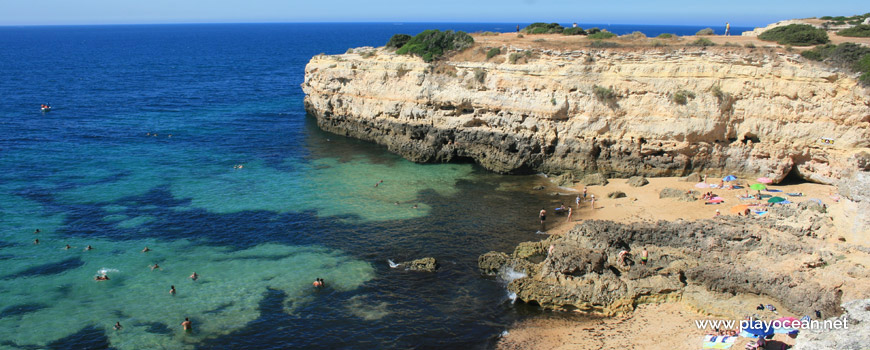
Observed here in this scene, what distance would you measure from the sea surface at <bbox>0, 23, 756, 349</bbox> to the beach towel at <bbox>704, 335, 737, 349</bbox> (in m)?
7.01

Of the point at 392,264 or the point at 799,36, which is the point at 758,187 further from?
the point at 392,264

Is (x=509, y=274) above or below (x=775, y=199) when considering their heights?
below

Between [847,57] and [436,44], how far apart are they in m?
29.1

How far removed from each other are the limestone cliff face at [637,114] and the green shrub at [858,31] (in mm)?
10292

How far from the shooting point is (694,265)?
24016mm

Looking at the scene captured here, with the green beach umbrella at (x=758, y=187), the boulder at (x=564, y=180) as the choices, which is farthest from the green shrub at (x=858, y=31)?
the boulder at (x=564, y=180)

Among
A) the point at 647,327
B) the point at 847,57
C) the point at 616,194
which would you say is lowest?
the point at 647,327

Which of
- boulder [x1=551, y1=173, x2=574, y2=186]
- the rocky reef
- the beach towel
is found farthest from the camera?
boulder [x1=551, y1=173, x2=574, y2=186]

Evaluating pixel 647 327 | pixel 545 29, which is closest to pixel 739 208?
pixel 647 327

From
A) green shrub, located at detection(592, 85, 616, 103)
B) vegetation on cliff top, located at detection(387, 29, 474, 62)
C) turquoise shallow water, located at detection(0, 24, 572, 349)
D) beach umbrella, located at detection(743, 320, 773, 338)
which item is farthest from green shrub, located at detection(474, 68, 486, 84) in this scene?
beach umbrella, located at detection(743, 320, 773, 338)

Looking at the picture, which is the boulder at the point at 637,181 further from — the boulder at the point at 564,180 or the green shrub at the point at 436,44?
the green shrub at the point at 436,44

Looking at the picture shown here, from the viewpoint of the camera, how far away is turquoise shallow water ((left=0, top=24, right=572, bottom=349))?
859 inches

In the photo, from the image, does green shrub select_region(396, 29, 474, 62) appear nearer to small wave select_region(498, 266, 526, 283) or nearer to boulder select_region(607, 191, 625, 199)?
boulder select_region(607, 191, 625, 199)

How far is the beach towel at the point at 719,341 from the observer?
62.2 feet
